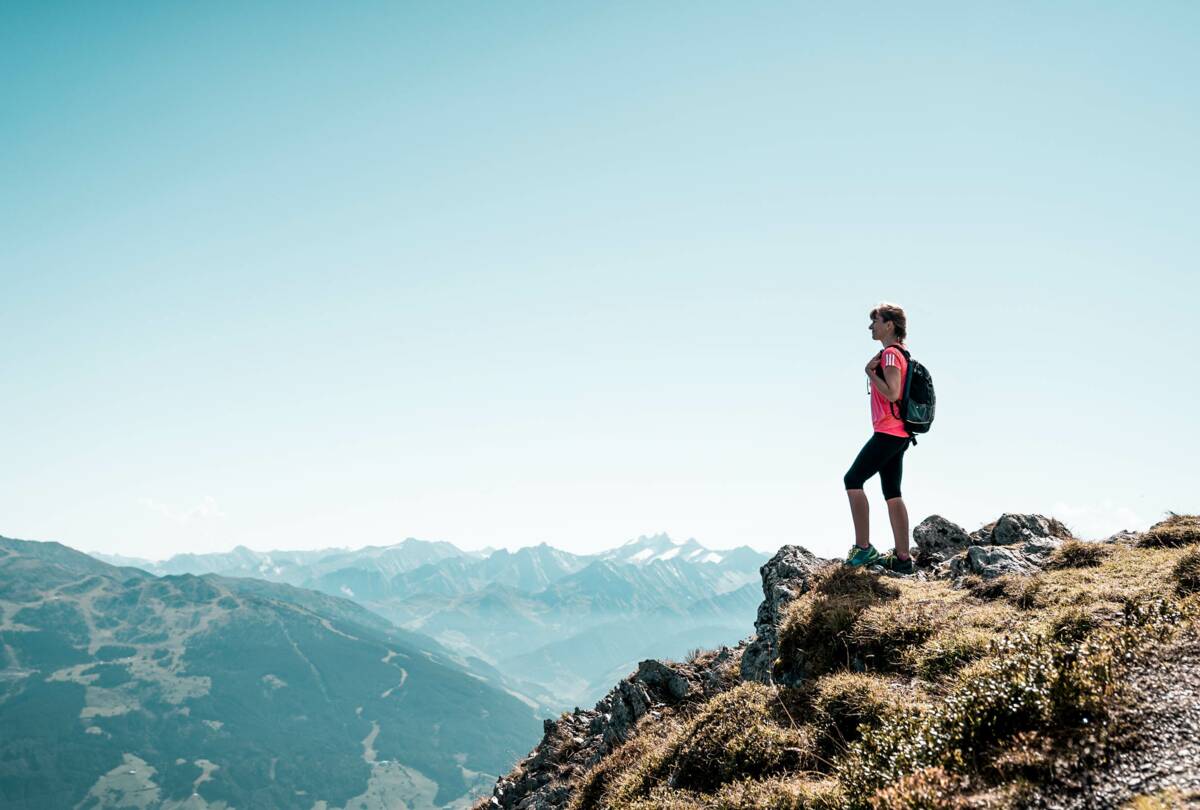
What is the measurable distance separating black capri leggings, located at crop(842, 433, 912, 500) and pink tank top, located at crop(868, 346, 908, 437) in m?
0.12

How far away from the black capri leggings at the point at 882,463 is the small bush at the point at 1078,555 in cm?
268

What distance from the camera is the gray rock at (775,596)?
11.6 metres

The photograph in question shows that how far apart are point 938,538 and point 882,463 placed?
505 centimetres

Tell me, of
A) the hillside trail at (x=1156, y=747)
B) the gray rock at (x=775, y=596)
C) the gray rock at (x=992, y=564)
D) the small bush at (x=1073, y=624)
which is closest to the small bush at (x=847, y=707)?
the small bush at (x=1073, y=624)

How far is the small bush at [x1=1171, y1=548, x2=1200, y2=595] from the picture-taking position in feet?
24.7

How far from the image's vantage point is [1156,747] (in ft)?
15.5

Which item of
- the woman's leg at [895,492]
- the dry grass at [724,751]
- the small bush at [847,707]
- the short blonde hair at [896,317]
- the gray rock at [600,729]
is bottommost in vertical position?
the gray rock at [600,729]

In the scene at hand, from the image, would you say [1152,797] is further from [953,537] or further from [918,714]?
[953,537]

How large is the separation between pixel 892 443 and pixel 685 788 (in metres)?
7.04

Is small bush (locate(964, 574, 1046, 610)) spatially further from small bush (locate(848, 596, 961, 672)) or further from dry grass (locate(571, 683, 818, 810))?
dry grass (locate(571, 683, 818, 810))

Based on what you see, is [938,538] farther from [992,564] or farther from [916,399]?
[916,399]

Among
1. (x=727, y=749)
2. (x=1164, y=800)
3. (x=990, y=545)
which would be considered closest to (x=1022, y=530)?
(x=990, y=545)

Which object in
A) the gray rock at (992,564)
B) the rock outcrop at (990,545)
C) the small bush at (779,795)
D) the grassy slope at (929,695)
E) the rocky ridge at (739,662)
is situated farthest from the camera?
the rocky ridge at (739,662)

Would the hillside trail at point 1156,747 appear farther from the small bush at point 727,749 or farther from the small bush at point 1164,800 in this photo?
the small bush at point 727,749
